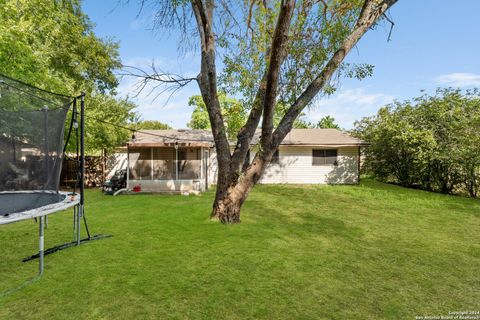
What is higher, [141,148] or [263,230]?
[141,148]

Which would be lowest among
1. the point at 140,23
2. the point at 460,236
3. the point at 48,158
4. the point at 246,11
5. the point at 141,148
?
the point at 460,236

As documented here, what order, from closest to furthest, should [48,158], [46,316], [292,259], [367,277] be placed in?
1. [46,316]
2. [367,277]
3. [48,158]
4. [292,259]

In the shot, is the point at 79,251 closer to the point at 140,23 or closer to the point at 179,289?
the point at 179,289

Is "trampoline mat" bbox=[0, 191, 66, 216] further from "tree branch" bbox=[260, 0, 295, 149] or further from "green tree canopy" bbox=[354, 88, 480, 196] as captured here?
"green tree canopy" bbox=[354, 88, 480, 196]

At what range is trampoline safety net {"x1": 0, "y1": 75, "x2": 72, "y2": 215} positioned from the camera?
3.44 metres

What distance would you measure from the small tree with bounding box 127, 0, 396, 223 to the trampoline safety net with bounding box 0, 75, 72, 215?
7.35 feet

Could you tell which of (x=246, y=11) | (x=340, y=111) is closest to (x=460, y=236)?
(x=340, y=111)

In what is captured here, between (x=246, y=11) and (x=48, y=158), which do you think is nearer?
(x=48, y=158)

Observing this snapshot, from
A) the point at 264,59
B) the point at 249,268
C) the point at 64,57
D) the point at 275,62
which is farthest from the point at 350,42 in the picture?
the point at 64,57

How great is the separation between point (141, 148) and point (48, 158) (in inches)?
323

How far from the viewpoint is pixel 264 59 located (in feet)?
23.2

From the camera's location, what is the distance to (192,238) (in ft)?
17.0

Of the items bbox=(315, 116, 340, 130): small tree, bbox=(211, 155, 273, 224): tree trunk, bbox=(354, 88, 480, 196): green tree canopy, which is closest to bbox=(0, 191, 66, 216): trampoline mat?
bbox=(211, 155, 273, 224): tree trunk

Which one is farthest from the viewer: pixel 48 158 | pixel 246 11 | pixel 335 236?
pixel 246 11
